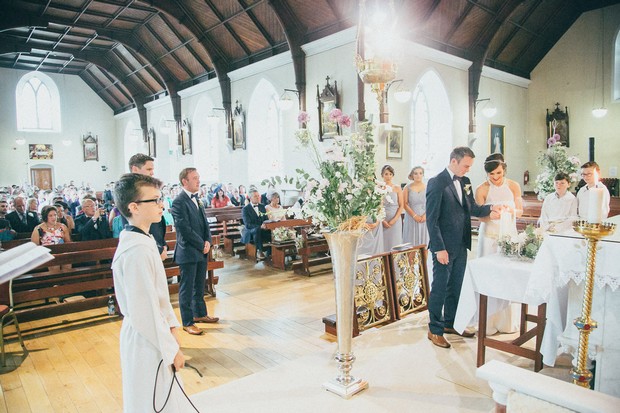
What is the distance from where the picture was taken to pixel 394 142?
9398mm

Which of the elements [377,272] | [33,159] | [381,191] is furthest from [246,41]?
[33,159]

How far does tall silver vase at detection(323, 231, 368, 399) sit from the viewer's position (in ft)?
8.87

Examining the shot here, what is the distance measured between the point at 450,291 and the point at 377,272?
27.2 inches

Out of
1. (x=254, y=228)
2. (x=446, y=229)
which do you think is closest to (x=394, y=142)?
(x=254, y=228)

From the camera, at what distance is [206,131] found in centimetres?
1500

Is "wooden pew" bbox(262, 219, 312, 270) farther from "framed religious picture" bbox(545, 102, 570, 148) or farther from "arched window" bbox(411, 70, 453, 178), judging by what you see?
"framed religious picture" bbox(545, 102, 570, 148)

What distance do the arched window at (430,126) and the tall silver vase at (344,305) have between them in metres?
8.08

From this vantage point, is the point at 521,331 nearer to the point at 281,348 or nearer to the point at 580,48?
the point at 281,348

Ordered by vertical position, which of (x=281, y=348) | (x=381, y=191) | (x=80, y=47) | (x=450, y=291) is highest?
(x=80, y=47)

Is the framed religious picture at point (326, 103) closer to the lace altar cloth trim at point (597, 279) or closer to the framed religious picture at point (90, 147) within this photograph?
the lace altar cloth trim at point (597, 279)

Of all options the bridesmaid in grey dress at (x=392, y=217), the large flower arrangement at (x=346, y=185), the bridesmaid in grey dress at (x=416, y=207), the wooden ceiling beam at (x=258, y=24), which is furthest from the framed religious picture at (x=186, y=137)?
the large flower arrangement at (x=346, y=185)

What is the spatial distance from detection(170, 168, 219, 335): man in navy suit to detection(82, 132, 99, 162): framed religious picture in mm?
18965

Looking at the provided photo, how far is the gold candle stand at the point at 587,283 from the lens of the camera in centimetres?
164

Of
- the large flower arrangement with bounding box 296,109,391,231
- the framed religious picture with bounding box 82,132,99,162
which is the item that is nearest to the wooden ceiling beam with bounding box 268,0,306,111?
the large flower arrangement with bounding box 296,109,391,231
